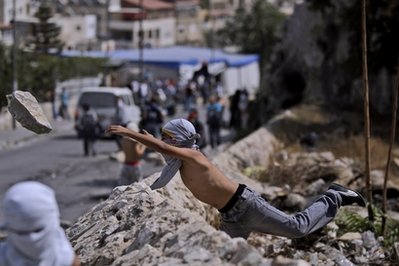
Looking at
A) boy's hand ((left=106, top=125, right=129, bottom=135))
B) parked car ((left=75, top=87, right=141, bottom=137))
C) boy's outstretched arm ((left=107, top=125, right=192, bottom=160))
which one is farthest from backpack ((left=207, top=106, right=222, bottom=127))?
boy's outstretched arm ((left=107, top=125, right=192, bottom=160))

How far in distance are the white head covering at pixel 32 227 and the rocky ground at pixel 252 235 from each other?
45.8 inches

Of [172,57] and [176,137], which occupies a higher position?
[176,137]

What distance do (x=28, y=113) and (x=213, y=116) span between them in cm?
2002

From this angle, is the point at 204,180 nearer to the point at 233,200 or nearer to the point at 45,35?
the point at 233,200

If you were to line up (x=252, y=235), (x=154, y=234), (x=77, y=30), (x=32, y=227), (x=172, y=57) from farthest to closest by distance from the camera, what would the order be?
(x=77, y=30)
(x=172, y=57)
(x=252, y=235)
(x=154, y=234)
(x=32, y=227)

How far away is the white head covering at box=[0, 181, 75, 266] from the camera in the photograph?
4.60 m

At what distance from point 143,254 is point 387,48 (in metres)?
18.3

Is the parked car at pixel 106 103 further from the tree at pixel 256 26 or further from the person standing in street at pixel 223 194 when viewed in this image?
the tree at pixel 256 26

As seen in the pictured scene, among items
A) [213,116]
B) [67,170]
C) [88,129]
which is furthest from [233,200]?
[213,116]

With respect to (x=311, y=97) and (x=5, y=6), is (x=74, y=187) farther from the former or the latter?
(x=5, y=6)

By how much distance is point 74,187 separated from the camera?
2048cm

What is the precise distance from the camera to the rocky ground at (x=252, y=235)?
19.7ft

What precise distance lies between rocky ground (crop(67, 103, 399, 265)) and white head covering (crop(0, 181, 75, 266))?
116 centimetres

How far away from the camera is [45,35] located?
5353 cm
